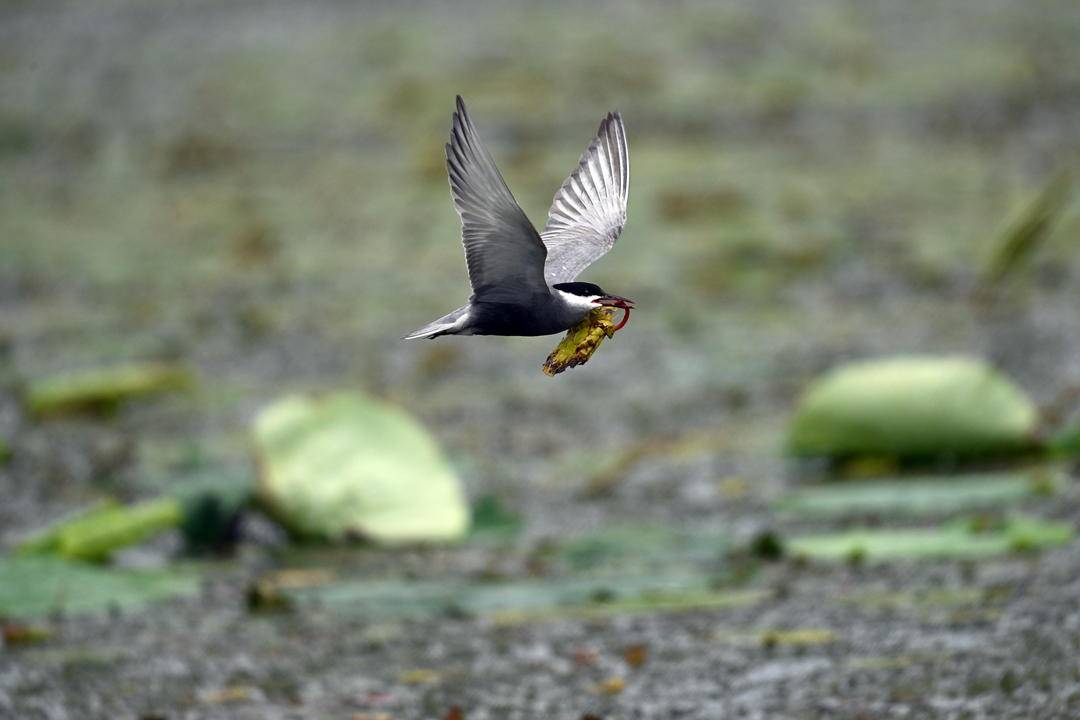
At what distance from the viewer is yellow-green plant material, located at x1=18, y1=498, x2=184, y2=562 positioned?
11.7 ft

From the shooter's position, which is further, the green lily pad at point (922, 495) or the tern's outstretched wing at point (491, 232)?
the green lily pad at point (922, 495)

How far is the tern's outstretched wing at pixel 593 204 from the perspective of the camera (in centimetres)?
185

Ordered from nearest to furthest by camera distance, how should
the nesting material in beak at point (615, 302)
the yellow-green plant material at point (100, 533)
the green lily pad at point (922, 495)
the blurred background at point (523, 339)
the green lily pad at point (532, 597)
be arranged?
the nesting material in beak at point (615, 302) < the blurred background at point (523, 339) < the green lily pad at point (532, 597) < the yellow-green plant material at point (100, 533) < the green lily pad at point (922, 495)

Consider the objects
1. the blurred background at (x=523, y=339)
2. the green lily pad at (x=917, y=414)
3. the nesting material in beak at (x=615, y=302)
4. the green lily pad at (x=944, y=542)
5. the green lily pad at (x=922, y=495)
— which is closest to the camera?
the nesting material in beak at (x=615, y=302)

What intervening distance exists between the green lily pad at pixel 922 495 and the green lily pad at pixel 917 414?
0.10m

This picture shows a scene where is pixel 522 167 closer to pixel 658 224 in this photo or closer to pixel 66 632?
pixel 658 224

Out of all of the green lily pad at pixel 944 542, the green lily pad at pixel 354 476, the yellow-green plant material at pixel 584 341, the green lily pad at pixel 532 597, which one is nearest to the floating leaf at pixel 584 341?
the yellow-green plant material at pixel 584 341

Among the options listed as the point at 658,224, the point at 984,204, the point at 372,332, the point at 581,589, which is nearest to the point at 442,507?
the point at 581,589

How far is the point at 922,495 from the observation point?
3957 mm

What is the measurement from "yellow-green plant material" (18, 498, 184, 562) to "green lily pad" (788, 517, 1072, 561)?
1339 mm

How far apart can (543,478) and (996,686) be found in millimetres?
2269

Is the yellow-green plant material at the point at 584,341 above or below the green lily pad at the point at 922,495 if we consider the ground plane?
above

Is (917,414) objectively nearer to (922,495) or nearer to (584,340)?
(922,495)

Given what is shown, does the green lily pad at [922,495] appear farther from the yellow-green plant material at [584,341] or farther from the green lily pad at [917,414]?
the yellow-green plant material at [584,341]
